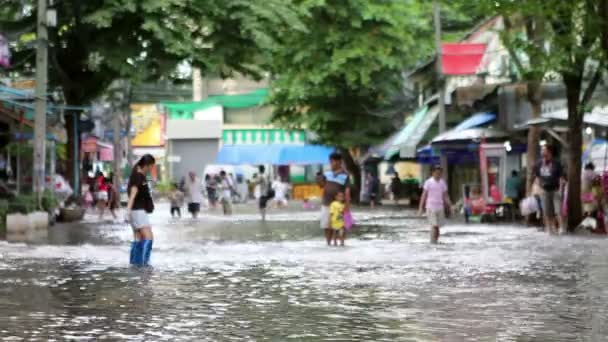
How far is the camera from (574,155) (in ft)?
89.6

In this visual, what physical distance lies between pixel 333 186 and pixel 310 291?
8406 millimetres

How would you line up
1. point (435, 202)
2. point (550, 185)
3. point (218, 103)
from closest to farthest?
point (435, 202) < point (550, 185) < point (218, 103)

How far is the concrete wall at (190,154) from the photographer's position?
89562mm

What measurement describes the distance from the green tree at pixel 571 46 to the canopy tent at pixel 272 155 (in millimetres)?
49809

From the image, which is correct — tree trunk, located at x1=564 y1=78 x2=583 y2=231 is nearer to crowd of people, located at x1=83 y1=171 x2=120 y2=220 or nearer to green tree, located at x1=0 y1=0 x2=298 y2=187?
green tree, located at x1=0 y1=0 x2=298 y2=187

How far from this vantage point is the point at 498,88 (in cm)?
3944

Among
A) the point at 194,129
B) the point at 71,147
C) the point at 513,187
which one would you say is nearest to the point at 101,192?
the point at 71,147

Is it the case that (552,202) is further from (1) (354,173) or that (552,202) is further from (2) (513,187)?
(1) (354,173)

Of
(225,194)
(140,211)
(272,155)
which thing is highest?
(272,155)

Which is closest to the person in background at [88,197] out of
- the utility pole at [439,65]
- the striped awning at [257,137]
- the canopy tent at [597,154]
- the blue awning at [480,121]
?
the utility pole at [439,65]

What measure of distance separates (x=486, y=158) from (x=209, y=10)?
9548mm

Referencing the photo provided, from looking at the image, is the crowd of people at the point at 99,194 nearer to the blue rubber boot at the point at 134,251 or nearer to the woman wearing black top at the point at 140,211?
the woman wearing black top at the point at 140,211

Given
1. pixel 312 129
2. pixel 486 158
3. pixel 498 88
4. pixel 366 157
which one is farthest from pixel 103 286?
pixel 366 157

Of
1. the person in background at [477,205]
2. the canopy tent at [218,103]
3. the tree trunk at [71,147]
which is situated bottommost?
the person in background at [477,205]
